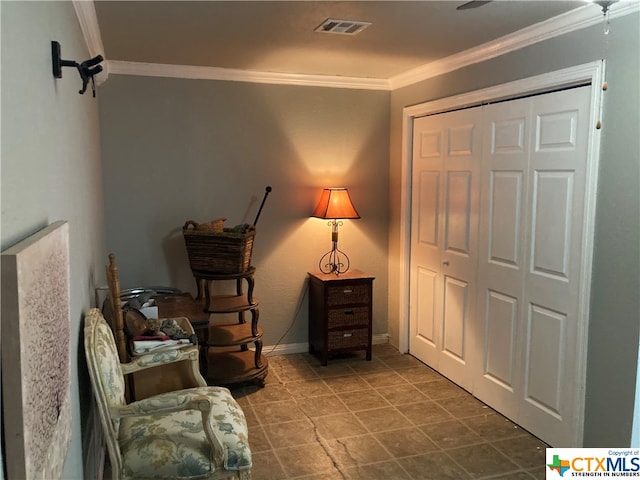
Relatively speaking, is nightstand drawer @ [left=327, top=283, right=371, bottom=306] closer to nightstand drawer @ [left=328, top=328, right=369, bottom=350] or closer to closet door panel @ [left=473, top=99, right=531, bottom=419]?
nightstand drawer @ [left=328, top=328, right=369, bottom=350]

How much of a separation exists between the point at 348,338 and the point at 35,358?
3.35 m

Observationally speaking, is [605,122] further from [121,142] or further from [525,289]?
[121,142]

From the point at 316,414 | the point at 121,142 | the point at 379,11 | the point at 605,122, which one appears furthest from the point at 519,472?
the point at 121,142

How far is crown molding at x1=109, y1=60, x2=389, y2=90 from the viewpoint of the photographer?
377 centimetres

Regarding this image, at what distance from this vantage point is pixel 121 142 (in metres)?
3.81

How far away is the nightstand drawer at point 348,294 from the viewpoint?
4.13 meters

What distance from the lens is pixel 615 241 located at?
246 cm

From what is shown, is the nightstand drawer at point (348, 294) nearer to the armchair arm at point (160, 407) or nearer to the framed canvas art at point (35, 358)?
the armchair arm at point (160, 407)

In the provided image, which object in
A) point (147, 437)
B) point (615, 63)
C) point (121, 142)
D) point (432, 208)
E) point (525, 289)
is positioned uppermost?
point (615, 63)

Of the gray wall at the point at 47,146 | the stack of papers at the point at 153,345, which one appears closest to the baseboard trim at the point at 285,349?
the stack of papers at the point at 153,345

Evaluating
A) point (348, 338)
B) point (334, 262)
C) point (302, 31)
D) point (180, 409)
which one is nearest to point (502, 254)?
point (348, 338)

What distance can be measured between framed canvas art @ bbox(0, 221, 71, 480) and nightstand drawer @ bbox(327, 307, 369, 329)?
9.42 ft

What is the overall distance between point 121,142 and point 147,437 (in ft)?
7.93

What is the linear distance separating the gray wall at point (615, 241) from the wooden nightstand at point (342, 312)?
1.88 m
